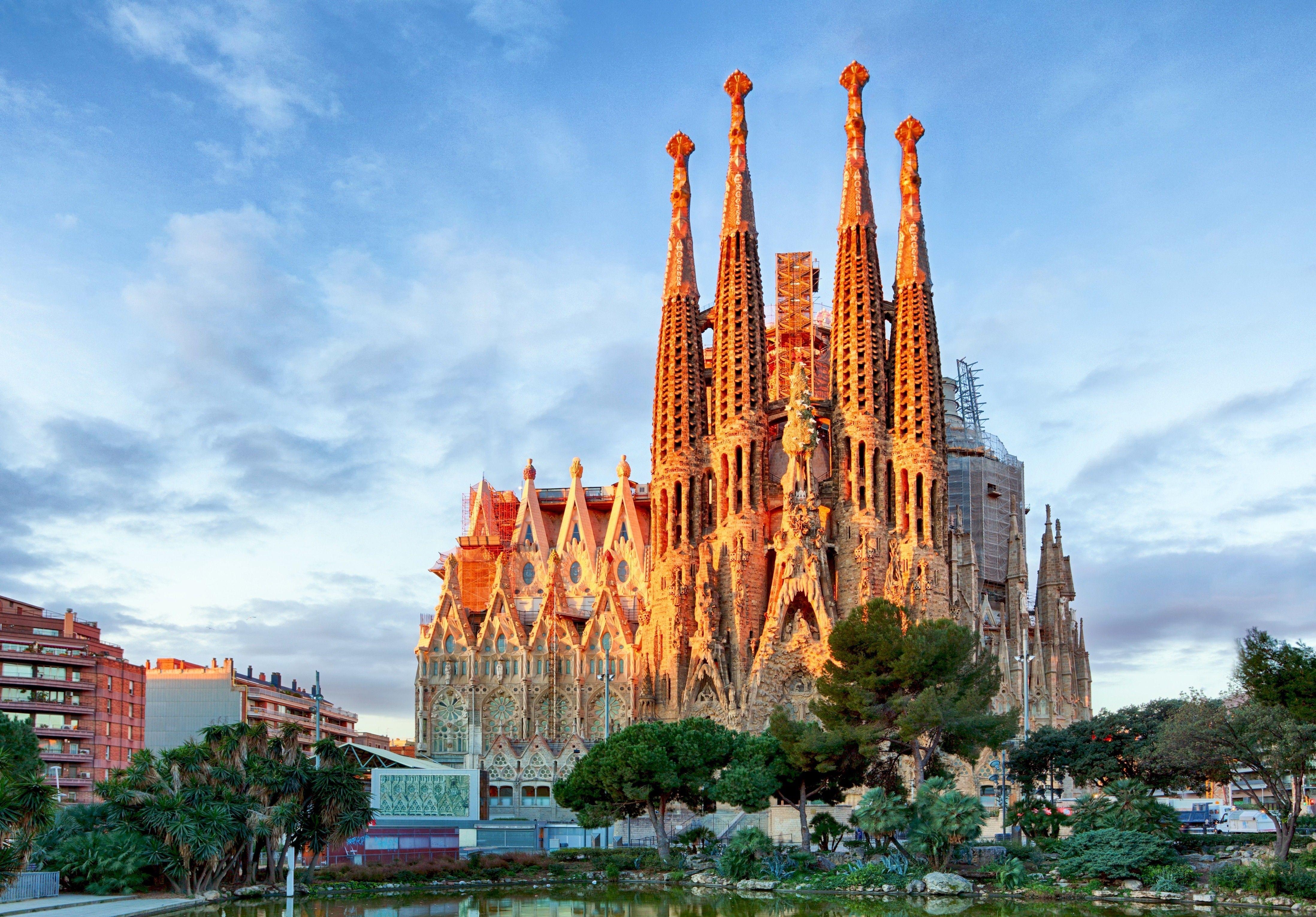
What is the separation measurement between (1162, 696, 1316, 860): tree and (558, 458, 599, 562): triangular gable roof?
48843mm

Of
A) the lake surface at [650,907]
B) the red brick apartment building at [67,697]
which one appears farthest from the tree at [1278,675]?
the red brick apartment building at [67,697]

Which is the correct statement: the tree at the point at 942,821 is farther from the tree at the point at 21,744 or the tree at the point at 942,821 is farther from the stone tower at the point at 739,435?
the stone tower at the point at 739,435

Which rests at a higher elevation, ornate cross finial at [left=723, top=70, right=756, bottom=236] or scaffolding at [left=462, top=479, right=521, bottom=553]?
ornate cross finial at [left=723, top=70, right=756, bottom=236]

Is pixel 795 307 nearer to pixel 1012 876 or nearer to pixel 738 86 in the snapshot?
pixel 738 86

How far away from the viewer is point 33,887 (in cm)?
3262

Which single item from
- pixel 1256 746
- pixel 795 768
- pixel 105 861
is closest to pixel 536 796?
pixel 795 768

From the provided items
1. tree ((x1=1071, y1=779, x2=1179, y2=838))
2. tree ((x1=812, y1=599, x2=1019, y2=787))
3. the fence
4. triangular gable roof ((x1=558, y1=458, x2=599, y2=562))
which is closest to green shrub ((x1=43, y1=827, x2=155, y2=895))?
the fence

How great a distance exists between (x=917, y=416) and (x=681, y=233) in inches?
711

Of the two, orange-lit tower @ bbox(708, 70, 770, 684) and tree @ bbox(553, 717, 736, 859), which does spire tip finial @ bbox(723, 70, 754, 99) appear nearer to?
orange-lit tower @ bbox(708, 70, 770, 684)

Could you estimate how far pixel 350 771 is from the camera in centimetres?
3881

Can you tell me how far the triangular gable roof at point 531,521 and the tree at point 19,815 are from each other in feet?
188

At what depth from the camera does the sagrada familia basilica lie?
7081 centimetres

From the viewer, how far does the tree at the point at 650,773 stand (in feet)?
143

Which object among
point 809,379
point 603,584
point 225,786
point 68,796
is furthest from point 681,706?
point 225,786
